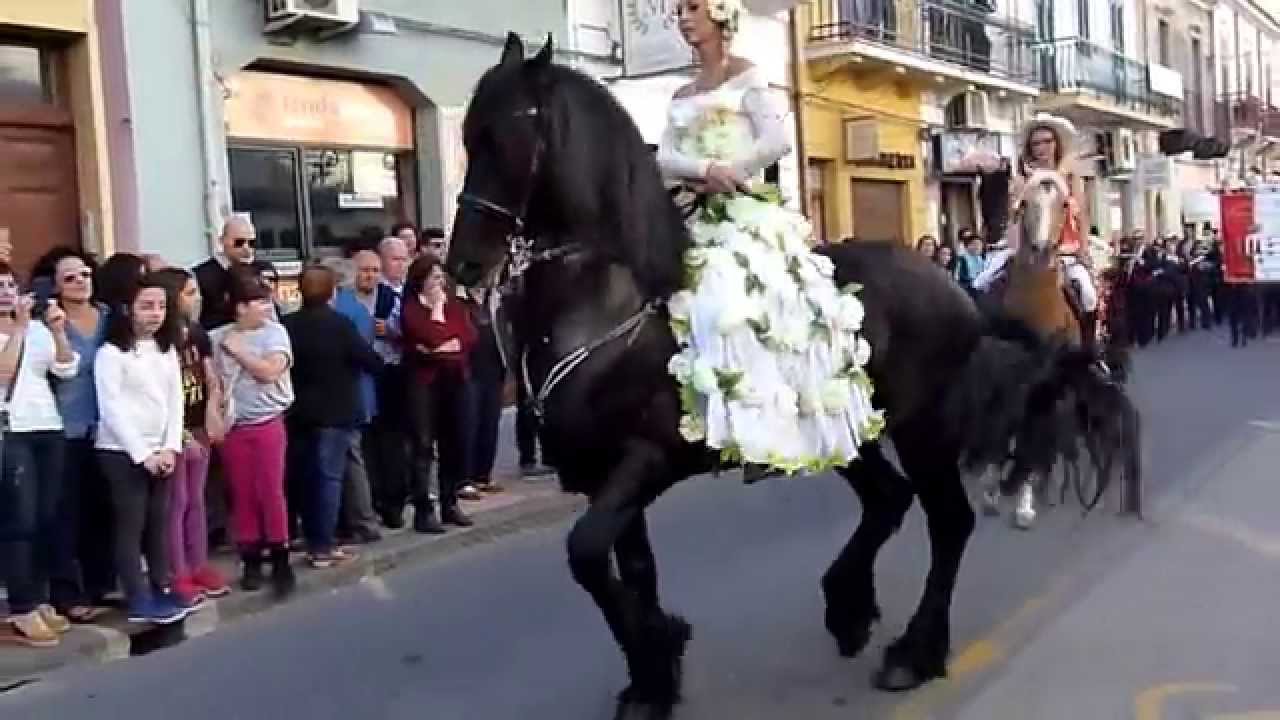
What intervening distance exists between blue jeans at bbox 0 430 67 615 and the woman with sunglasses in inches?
3.7

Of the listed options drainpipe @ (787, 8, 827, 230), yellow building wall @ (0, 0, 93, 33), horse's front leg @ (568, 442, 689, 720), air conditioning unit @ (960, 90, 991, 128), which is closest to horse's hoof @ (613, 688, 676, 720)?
horse's front leg @ (568, 442, 689, 720)

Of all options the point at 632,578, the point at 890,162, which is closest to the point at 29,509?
the point at 632,578

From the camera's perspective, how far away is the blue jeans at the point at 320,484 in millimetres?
8930

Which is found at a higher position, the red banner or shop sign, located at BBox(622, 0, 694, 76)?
shop sign, located at BBox(622, 0, 694, 76)

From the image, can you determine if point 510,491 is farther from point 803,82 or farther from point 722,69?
point 803,82

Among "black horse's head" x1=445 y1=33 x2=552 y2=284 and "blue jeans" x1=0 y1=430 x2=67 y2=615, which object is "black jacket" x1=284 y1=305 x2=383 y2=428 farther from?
"black horse's head" x1=445 y1=33 x2=552 y2=284

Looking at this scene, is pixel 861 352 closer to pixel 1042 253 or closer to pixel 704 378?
pixel 704 378

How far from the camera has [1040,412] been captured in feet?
20.2

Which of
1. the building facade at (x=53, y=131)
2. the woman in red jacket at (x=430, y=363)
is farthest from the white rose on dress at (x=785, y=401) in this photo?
the building facade at (x=53, y=131)

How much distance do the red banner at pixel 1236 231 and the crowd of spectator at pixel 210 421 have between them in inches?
821

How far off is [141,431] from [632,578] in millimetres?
3126

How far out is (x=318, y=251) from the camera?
1493cm

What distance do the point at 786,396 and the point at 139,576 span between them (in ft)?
12.5

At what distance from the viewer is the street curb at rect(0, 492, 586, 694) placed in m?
7.18
